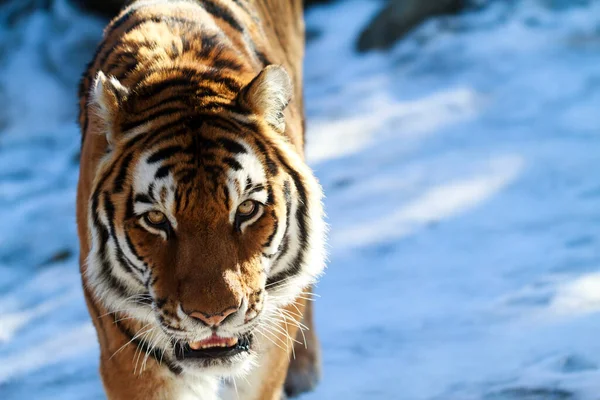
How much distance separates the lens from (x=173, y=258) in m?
1.66

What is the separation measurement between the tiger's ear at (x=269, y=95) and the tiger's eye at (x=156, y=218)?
342mm

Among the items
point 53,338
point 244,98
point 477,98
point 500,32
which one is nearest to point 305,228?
point 244,98

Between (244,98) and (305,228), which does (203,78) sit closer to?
(244,98)

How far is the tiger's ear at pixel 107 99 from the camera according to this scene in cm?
176

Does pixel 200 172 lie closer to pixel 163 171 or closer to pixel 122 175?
pixel 163 171

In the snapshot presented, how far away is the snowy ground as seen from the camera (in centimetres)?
282

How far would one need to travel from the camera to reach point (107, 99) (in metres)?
1.78

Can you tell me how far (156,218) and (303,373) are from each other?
130cm

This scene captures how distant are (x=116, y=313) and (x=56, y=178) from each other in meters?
3.37

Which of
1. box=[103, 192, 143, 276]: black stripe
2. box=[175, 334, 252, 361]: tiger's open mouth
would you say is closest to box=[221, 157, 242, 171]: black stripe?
box=[103, 192, 143, 276]: black stripe

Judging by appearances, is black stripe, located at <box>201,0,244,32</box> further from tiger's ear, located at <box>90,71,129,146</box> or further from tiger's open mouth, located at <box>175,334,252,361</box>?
tiger's open mouth, located at <box>175,334,252,361</box>

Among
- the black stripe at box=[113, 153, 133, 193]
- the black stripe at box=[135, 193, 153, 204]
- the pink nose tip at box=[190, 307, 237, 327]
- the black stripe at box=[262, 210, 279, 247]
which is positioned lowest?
the pink nose tip at box=[190, 307, 237, 327]

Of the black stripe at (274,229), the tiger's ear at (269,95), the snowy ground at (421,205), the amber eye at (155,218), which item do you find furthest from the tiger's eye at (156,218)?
the snowy ground at (421,205)

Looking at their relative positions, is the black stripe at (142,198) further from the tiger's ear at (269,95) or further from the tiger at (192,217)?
the tiger's ear at (269,95)
